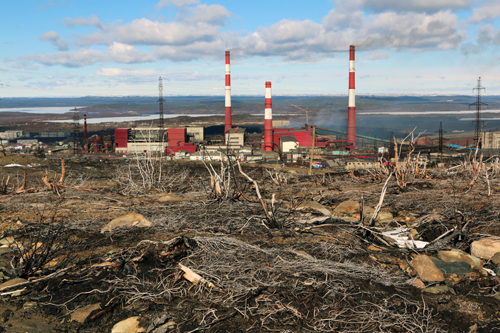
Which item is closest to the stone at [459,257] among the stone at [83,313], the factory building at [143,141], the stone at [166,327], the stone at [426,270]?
the stone at [426,270]

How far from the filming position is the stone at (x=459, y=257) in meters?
4.62

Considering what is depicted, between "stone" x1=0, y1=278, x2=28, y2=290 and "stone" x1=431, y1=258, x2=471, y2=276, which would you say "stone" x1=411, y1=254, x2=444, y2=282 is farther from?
"stone" x1=0, y1=278, x2=28, y2=290

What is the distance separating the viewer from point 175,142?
46562 millimetres

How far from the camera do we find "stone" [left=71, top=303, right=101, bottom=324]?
11.5 feet

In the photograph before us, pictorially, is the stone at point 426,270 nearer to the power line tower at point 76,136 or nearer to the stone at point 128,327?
the stone at point 128,327

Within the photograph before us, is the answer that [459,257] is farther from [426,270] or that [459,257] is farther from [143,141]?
[143,141]

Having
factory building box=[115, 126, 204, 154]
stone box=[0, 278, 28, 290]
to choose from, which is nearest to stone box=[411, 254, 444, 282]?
stone box=[0, 278, 28, 290]

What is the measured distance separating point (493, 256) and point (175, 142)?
43.7 meters

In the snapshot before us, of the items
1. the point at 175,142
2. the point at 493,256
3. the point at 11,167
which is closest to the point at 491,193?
the point at 493,256

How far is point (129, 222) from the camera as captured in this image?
19.9 feet

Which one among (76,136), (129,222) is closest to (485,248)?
(129,222)

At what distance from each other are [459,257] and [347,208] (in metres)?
2.89

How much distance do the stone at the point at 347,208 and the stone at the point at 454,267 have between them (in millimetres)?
2861

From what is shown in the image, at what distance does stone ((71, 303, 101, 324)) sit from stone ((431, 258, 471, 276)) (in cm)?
368
